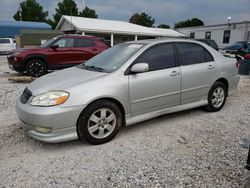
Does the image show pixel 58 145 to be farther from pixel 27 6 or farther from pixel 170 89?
pixel 27 6

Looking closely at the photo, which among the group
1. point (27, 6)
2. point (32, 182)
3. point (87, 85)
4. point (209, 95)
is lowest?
point (32, 182)

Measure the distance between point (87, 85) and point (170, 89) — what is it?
1.49 m

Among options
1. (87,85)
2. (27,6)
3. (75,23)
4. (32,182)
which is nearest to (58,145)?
(32,182)

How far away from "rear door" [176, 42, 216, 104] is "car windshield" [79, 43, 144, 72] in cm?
90

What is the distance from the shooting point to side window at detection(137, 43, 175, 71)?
343 centimetres

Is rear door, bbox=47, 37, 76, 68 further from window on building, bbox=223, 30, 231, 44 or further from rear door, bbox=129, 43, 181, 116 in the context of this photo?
window on building, bbox=223, 30, 231, 44

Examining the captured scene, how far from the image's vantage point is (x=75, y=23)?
21359 millimetres

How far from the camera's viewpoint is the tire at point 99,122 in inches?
112

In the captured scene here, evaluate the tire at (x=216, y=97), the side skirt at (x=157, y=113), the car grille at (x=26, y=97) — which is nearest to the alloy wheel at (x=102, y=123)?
the side skirt at (x=157, y=113)

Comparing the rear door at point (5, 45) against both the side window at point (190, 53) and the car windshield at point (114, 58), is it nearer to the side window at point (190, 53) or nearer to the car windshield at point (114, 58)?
the car windshield at point (114, 58)

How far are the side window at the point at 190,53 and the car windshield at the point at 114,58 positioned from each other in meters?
0.80

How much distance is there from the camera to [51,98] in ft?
8.96

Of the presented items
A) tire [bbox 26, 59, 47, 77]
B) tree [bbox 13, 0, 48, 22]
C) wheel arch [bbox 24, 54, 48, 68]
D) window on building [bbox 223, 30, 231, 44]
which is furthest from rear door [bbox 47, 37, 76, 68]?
tree [bbox 13, 0, 48, 22]

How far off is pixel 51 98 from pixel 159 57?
191 centimetres
